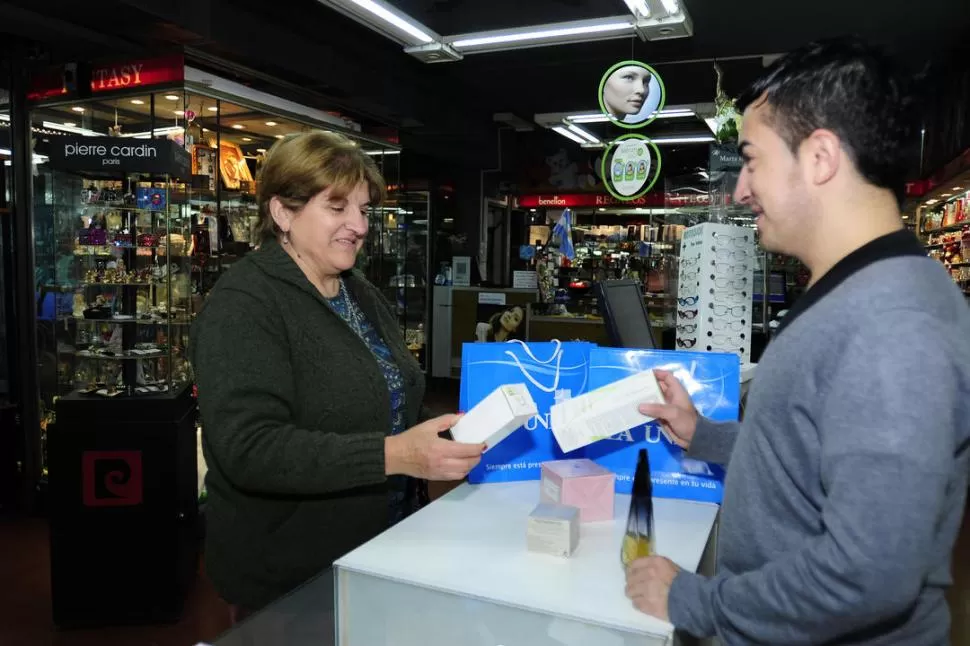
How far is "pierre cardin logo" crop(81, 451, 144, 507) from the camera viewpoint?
3264 mm

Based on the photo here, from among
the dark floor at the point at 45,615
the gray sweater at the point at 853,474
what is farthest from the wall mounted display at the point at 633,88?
the gray sweater at the point at 853,474

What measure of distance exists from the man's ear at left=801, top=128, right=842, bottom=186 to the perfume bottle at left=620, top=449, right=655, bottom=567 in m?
0.60

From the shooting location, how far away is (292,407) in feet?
4.98

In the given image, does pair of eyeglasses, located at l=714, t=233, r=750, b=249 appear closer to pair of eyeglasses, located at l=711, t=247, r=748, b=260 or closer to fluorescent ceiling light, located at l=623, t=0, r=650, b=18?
pair of eyeglasses, located at l=711, t=247, r=748, b=260

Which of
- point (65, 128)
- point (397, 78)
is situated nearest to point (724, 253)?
point (65, 128)

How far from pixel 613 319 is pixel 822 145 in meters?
1.10

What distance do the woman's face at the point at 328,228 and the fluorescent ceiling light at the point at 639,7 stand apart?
3.79 meters

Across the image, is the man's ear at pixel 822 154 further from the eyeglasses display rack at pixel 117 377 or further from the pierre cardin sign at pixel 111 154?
the pierre cardin sign at pixel 111 154

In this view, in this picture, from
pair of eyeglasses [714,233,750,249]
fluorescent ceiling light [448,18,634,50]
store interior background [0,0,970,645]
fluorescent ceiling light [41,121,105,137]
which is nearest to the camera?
pair of eyeglasses [714,233,750,249]

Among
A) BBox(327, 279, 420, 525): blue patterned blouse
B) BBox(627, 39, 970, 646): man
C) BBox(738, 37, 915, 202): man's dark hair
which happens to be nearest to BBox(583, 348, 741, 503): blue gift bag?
BBox(327, 279, 420, 525): blue patterned blouse

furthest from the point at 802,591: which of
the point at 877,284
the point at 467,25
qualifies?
the point at 467,25

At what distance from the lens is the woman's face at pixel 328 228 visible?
168 centimetres

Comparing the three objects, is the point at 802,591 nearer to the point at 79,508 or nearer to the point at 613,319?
the point at 613,319

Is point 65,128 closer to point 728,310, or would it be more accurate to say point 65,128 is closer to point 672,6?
point 672,6
